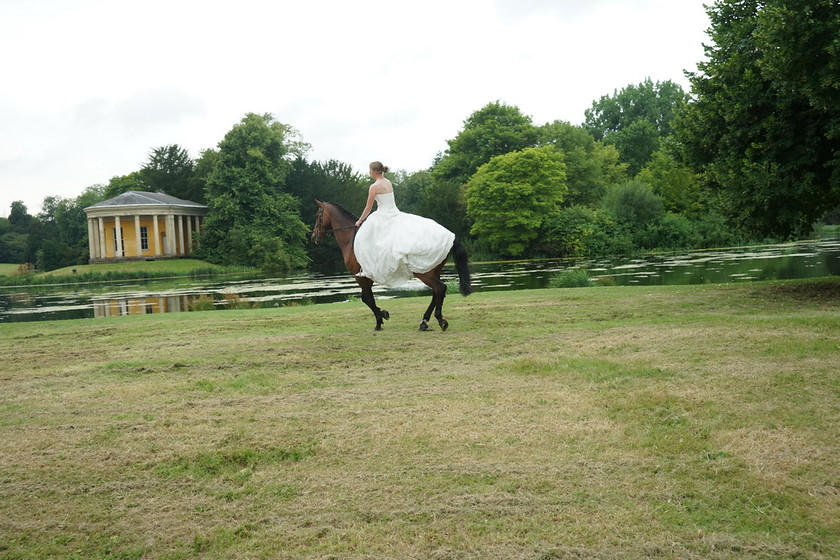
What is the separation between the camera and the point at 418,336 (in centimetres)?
1030

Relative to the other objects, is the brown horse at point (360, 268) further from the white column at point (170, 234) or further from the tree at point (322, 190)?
the white column at point (170, 234)

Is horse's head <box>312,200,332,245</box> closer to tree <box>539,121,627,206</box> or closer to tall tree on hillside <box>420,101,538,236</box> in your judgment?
tall tree on hillside <box>420,101,538,236</box>

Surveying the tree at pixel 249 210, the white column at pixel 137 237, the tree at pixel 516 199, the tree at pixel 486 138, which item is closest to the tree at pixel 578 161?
the tree at pixel 486 138

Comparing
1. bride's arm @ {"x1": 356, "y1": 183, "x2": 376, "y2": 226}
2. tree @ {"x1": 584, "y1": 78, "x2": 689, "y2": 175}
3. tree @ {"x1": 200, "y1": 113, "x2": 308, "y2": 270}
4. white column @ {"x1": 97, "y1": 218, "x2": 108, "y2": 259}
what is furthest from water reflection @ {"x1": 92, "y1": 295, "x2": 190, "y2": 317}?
tree @ {"x1": 584, "y1": 78, "x2": 689, "y2": 175}

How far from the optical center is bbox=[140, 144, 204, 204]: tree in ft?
248

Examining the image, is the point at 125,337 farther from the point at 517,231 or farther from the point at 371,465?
the point at 517,231

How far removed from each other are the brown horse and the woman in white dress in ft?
0.80

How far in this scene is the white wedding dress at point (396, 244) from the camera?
10453 mm

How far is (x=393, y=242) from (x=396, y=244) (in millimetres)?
69

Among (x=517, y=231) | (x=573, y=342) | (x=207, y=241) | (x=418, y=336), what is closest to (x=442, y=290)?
(x=418, y=336)

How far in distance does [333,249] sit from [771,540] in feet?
223

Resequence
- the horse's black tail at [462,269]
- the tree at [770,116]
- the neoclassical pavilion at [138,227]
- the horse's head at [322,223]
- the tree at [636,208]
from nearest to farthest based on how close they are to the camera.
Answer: the horse's black tail at [462,269]
the tree at [770,116]
the horse's head at [322,223]
the tree at [636,208]
the neoclassical pavilion at [138,227]

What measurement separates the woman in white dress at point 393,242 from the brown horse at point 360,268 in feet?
0.80

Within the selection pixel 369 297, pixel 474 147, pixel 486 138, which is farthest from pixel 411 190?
pixel 369 297
